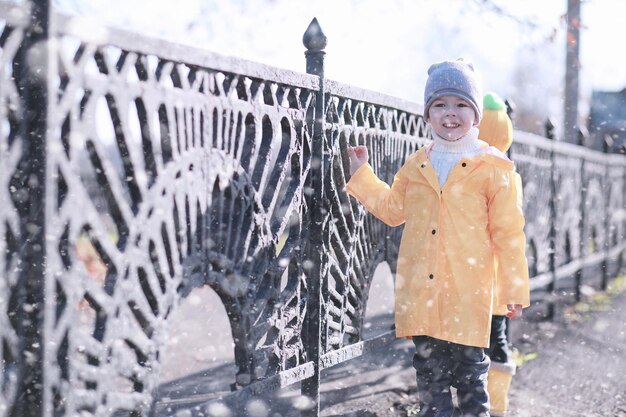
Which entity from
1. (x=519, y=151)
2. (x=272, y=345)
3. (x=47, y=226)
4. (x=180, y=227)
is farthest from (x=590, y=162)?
(x=47, y=226)

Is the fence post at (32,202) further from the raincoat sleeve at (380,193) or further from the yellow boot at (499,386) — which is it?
the yellow boot at (499,386)

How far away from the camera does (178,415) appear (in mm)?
2754

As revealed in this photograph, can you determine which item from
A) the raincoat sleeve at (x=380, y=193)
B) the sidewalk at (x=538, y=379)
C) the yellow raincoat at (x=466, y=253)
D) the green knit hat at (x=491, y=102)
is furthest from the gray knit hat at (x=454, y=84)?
the sidewalk at (x=538, y=379)

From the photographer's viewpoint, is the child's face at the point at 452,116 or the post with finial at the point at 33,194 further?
the child's face at the point at 452,116

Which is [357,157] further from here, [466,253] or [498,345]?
[498,345]

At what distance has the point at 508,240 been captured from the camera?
3.38 m

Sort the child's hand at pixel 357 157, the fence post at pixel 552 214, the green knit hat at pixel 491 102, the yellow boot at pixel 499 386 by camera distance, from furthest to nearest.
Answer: the fence post at pixel 552 214
the green knit hat at pixel 491 102
the yellow boot at pixel 499 386
the child's hand at pixel 357 157

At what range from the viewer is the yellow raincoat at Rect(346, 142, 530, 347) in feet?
11.0

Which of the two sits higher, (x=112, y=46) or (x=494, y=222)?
(x=112, y=46)

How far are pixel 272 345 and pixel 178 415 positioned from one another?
72 cm

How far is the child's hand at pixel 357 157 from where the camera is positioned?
3767 mm

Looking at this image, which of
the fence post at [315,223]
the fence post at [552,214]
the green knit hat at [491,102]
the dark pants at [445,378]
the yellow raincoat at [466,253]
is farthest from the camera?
the fence post at [552,214]

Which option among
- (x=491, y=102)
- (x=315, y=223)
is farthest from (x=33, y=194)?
(x=491, y=102)

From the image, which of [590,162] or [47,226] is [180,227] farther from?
[590,162]
